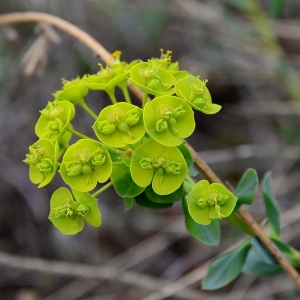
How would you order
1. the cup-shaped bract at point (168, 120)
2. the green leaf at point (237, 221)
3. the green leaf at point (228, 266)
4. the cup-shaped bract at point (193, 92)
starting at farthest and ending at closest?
1. the green leaf at point (228, 266)
2. the green leaf at point (237, 221)
3. the cup-shaped bract at point (193, 92)
4. the cup-shaped bract at point (168, 120)

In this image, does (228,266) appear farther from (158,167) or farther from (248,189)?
(158,167)

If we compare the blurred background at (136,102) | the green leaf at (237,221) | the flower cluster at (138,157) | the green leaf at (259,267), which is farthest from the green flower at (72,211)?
the blurred background at (136,102)

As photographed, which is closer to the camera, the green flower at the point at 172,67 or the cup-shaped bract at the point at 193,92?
the cup-shaped bract at the point at 193,92

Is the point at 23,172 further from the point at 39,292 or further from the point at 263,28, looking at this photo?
the point at 263,28

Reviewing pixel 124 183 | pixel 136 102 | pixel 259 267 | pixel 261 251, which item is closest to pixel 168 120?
pixel 124 183

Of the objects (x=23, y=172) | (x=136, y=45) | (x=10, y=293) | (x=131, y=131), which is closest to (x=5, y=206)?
(x=23, y=172)

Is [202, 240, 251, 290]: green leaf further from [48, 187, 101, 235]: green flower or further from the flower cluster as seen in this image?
[48, 187, 101, 235]: green flower

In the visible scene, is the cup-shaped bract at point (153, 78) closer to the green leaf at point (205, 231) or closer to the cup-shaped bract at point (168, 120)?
the cup-shaped bract at point (168, 120)
